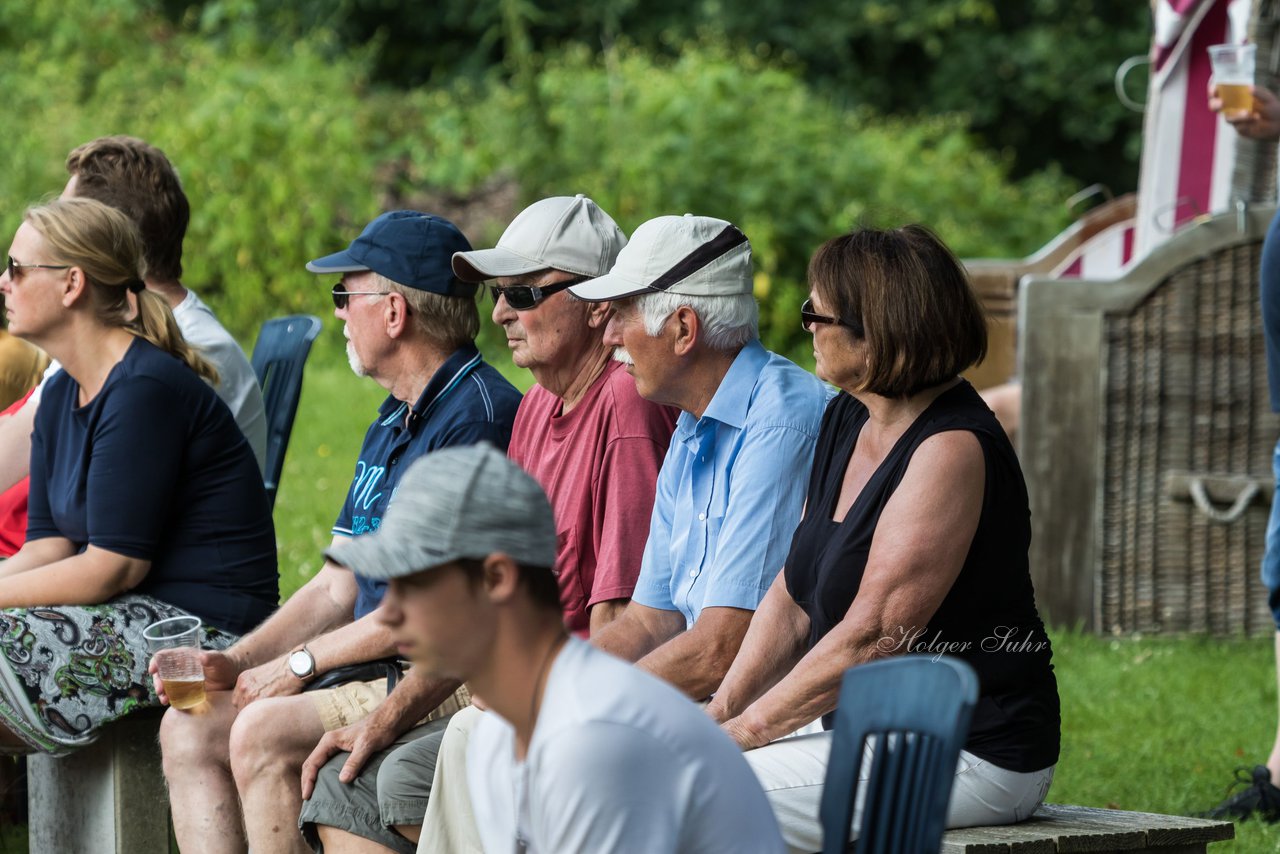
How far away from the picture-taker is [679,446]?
3652mm

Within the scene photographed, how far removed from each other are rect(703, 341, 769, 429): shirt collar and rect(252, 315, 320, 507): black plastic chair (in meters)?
2.43

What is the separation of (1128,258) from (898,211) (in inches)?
157

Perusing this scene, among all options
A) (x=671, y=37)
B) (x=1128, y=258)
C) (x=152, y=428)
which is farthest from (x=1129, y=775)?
(x=671, y=37)

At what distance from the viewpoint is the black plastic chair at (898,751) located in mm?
2348

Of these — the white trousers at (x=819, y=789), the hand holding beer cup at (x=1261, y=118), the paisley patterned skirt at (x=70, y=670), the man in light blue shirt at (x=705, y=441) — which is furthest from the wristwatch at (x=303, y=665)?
the hand holding beer cup at (x=1261, y=118)

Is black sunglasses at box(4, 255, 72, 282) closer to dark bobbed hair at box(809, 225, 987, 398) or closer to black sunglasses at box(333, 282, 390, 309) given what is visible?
black sunglasses at box(333, 282, 390, 309)

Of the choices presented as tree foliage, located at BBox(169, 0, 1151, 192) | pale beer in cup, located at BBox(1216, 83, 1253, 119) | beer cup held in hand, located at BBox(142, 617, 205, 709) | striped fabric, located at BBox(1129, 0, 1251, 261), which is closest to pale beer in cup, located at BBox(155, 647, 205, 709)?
beer cup held in hand, located at BBox(142, 617, 205, 709)

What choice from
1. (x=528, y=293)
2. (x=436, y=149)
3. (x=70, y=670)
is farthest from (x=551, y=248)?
(x=436, y=149)

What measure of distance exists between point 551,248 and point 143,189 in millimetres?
1656

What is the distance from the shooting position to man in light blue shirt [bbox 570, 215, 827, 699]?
3479 mm

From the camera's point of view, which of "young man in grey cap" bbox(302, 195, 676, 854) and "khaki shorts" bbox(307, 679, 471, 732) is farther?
"khaki shorts" bbox(307, 679, 471, 732)

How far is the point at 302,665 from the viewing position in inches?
154

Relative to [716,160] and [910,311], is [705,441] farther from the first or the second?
[716,160]

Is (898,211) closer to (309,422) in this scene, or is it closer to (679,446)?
(309,422)
